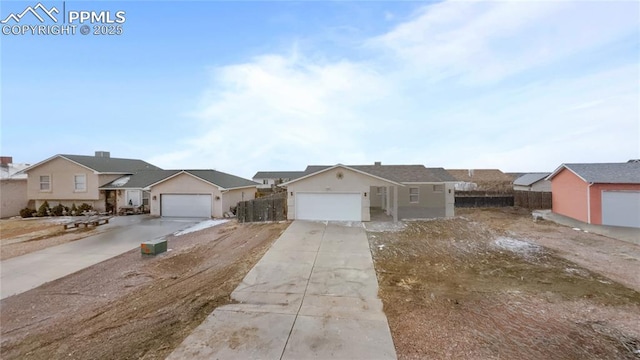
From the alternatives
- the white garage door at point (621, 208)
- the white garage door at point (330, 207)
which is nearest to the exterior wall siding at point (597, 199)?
the white garage door at point (621, 208)

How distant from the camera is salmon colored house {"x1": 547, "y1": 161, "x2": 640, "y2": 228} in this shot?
15.9 m

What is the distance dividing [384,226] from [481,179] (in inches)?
1346

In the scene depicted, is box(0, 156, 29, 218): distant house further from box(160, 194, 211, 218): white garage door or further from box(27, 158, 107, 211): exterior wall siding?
box(160, 194, 211, 218): white garage door

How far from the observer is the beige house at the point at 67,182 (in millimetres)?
23125

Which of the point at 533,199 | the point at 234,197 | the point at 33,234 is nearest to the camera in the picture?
the point at 33,234

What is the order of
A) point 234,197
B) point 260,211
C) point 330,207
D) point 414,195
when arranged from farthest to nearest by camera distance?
point 234,197
point 414,195
point 260,211
point 330,207

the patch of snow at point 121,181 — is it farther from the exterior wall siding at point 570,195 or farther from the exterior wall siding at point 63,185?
the exterior wall siding at point 570,195

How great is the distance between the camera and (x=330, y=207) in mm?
17500

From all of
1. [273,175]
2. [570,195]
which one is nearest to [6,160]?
[273,175]

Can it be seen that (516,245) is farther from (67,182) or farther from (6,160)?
(6,160)

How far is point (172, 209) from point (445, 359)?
21528 millimetres

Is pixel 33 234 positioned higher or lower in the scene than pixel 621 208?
lower

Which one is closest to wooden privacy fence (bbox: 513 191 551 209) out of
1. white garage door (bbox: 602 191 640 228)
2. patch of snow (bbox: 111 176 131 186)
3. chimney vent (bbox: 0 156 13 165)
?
white garage door (bbox: 602 191 640 228)

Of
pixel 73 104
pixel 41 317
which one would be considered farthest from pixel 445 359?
pixel 73 104
